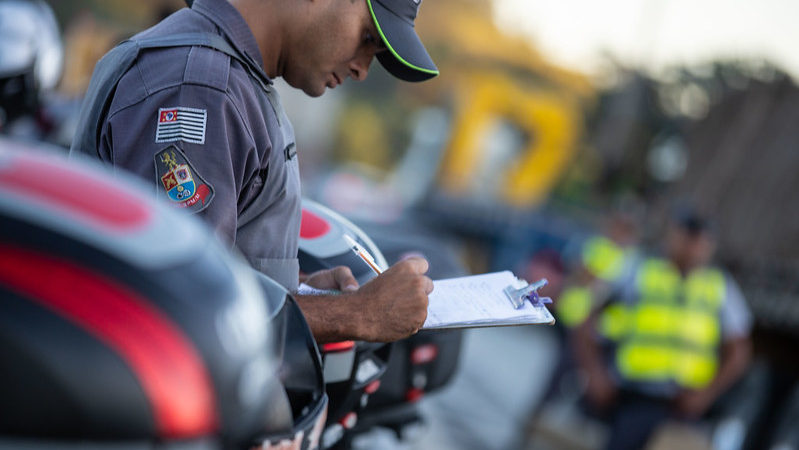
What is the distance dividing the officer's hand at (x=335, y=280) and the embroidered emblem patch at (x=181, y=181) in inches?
15.5

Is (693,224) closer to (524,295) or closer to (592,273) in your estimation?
(592,273)

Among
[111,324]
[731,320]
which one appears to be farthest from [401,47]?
[731,320]

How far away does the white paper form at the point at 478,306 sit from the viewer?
5.09ft

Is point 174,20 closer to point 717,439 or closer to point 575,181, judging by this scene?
point 717,439

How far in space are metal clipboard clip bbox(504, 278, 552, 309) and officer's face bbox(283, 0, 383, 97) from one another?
589 millimetres

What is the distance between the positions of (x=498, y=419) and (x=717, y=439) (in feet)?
5.30

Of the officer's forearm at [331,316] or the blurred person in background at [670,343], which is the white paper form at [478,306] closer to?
the officer's forearm at [331,316]

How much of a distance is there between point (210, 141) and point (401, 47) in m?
0.47

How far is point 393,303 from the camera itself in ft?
4.98

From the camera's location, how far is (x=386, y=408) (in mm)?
2252

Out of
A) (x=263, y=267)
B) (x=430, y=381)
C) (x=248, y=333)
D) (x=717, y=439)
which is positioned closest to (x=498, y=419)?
(x=717, y=439)

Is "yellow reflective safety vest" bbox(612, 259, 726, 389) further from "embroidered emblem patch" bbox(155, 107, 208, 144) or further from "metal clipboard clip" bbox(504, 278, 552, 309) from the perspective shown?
"embroidered emblem patch" bbox(155, 107, 208, 144)

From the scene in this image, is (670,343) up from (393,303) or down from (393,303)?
down

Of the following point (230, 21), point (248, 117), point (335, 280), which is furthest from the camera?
point (335, 280)
